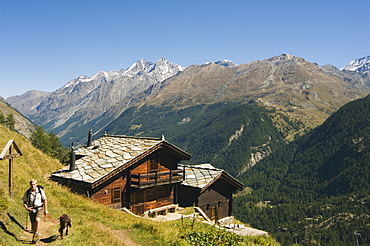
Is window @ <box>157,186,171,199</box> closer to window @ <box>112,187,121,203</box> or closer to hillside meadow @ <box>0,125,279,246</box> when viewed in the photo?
window @ <box>112,187,121,203</box>

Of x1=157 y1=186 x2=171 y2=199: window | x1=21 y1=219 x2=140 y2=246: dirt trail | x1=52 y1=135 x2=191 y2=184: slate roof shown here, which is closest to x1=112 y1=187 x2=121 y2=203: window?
x1=52 y1=135 x2=191 y2=184: slate roof

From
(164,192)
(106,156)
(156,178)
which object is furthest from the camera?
(164,192)

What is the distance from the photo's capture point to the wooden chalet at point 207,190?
119 ft

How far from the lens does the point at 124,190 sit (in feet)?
98.8

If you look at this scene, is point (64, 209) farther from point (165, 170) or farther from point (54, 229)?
point (165, 170)

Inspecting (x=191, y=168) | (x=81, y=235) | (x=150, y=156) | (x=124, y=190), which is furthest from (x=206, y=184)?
(x=81, y=235)

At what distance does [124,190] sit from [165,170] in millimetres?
5736

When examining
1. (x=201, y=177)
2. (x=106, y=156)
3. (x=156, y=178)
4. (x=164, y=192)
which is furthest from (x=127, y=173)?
(x=201, y=177)

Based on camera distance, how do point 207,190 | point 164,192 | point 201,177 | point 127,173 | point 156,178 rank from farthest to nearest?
point 201,177 < point 207,190 < point 164,192 < point 156,178 < point 127,173

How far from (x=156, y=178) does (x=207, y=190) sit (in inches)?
350

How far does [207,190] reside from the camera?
38.2 metres

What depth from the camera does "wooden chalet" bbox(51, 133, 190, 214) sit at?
28.0 meters

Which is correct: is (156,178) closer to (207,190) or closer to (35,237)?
(207,190)

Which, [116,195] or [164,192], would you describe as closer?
[116,195]
